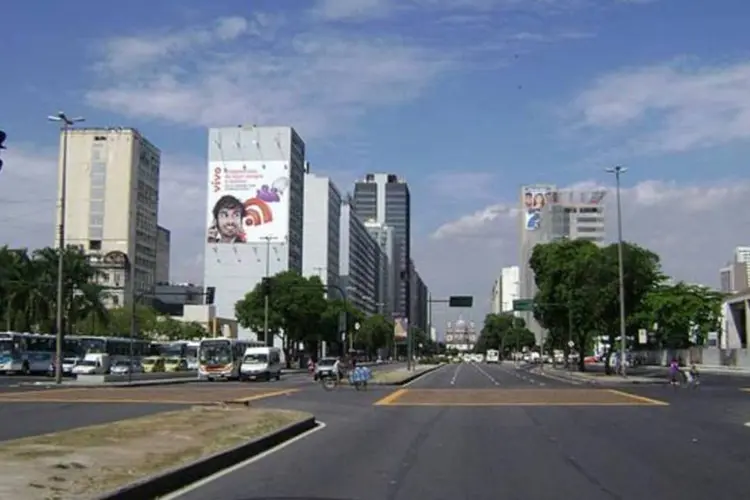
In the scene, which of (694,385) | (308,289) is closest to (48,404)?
(694,385)

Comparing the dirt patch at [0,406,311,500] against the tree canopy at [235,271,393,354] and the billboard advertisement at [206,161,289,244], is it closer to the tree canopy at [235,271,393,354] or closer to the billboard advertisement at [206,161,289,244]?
the tree canopy at [235,271,393,354]

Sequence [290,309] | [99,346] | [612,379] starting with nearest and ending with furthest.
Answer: [612,379], [99,346], [290,309]

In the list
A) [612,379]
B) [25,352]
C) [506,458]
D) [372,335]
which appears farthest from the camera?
[372,335]

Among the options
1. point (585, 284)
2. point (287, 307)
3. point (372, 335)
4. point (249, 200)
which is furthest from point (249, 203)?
point (585, 284)

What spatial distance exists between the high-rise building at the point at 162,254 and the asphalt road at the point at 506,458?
6030 inches

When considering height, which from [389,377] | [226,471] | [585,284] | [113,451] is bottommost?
[226,471]

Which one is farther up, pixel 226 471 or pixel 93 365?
pixel 93 365

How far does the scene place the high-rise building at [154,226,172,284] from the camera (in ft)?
581

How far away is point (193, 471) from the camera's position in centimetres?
1362

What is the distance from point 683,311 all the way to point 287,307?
1803 inches

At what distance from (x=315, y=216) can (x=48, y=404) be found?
15131cm

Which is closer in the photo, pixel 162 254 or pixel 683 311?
pixel 683 311

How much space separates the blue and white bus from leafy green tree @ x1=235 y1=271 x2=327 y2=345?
1167 inches

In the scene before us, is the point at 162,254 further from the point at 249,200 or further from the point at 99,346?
the point at 99,346
